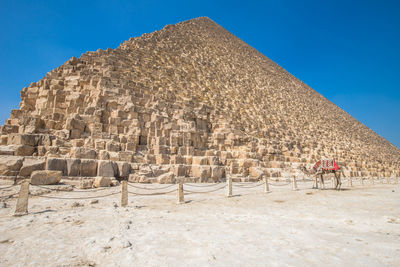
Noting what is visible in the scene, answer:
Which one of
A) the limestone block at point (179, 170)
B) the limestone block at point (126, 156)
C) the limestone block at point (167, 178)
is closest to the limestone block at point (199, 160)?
the limestone block at point (179, 170)

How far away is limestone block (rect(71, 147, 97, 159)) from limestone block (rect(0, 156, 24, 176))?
4.57 feet

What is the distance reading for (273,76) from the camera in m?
32.6

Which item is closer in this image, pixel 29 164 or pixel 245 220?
pixel 245 220

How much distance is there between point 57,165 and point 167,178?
3.48 meters

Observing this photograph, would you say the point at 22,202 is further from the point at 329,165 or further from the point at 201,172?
the point at 329,165

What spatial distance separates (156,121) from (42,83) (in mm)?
5674

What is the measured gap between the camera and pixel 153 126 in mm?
10430

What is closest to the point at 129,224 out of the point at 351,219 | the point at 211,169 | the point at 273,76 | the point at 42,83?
the point at 351,219

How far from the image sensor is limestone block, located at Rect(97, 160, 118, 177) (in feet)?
25.5

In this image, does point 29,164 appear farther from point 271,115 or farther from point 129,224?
point 271,115

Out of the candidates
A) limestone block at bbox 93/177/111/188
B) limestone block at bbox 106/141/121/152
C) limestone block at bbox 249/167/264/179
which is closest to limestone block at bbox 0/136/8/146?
limestone block at bbox 106/141/121/152

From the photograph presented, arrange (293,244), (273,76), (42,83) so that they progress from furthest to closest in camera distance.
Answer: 1. (273,76)
2. (42,83)
3. (293,244)

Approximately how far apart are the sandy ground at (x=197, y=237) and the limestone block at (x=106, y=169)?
2.85m

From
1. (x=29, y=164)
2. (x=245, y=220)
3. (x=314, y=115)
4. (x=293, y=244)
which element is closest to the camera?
(x=293, y=244)
